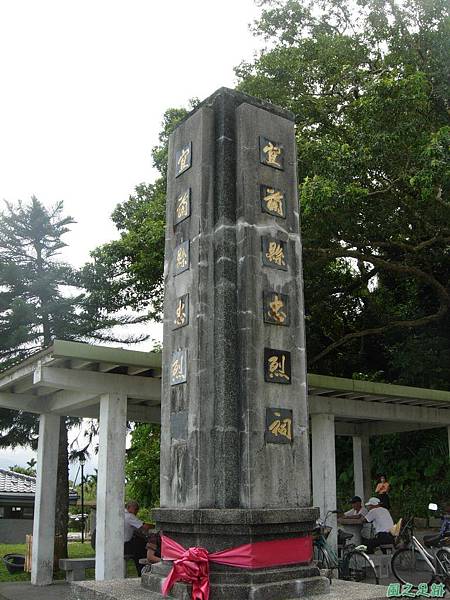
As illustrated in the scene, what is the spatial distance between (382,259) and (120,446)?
9.35m

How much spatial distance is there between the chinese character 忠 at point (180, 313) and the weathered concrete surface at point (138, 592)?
7.63ft

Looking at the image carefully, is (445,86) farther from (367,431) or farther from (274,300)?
(274,300)

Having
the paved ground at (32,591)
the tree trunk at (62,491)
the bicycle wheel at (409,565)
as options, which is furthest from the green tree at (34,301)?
the bicycle wheel at (409,565)

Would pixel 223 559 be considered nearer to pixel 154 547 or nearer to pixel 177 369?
pixel 177 369

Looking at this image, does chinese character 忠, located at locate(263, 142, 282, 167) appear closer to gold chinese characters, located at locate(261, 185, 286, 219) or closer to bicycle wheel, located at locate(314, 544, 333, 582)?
gold chinese characters, located at locate(261, 185, 286, 219)

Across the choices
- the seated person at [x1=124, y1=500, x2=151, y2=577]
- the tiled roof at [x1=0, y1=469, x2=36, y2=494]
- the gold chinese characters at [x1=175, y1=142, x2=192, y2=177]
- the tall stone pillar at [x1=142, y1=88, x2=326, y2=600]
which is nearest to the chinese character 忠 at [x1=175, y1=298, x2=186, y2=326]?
the tall stone pillar at [x1=142, y1=88, x2=326, y2=600]

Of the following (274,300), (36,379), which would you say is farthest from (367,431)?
(274,300)

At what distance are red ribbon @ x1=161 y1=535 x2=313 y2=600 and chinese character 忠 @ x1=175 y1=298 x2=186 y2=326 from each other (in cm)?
196

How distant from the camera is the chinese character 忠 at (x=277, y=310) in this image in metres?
6.13

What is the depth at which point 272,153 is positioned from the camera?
664 cm

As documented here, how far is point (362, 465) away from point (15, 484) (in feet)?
58.0

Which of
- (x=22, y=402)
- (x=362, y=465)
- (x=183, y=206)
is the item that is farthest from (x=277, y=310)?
(x=362, y=465)

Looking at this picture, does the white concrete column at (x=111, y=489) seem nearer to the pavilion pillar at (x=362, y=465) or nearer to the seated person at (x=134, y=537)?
the seated person at (x=134, y=537)

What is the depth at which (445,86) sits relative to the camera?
14828 mm
